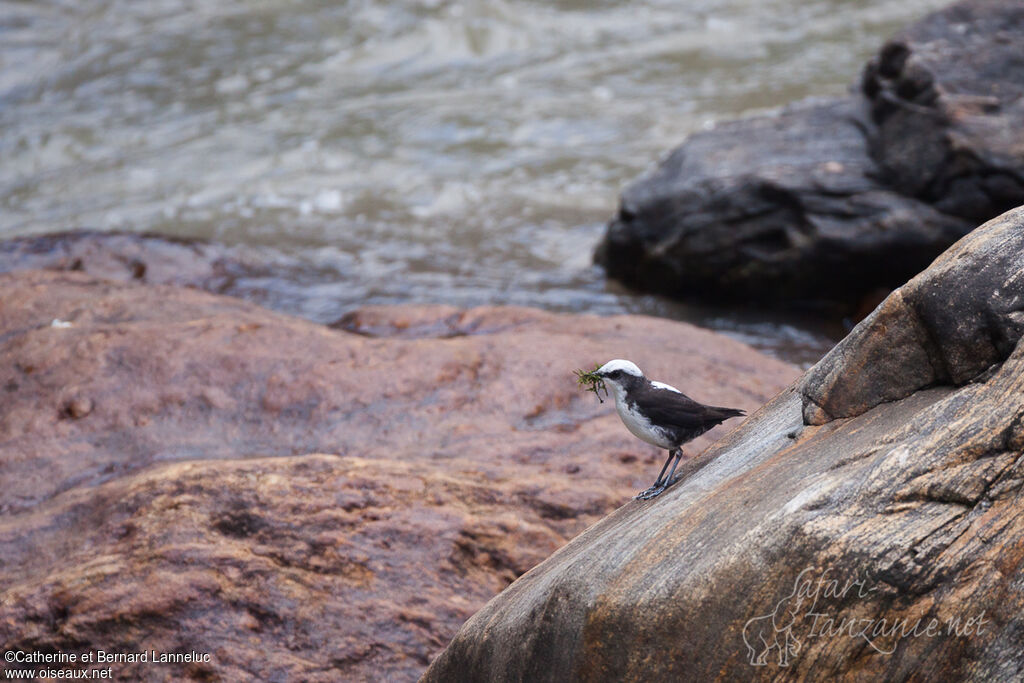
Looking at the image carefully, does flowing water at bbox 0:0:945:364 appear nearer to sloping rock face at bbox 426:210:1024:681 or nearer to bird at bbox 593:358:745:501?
bird at bbox 593:358:745:501

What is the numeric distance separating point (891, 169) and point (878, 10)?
1005 centimetres

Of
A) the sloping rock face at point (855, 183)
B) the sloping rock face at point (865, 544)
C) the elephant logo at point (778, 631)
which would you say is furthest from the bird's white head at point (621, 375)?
the sloping rock face at point (855, 183)

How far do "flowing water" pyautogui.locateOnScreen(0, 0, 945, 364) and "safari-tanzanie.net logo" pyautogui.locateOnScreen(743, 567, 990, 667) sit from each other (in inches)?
224

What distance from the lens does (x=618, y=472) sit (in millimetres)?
5203

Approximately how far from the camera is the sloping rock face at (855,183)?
8055 millimetres

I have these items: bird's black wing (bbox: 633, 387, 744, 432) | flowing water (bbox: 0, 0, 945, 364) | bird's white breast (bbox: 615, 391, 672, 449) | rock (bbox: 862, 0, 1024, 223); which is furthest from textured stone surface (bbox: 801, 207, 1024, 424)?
rock (bbox: 862, 0, 1024, 223)

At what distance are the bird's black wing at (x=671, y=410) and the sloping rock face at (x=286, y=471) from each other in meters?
1.35

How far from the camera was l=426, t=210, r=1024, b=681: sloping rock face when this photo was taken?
259cm

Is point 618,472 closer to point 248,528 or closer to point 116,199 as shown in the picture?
point 248,528

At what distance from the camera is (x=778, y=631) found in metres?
2.64

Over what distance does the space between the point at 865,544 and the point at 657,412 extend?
1186 mm

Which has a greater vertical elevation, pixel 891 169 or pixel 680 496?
pixel 680 496

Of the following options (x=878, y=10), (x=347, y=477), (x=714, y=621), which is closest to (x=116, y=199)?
(x=347, y=477)

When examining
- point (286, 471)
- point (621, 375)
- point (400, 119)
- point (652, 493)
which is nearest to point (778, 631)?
point (652, 493)
